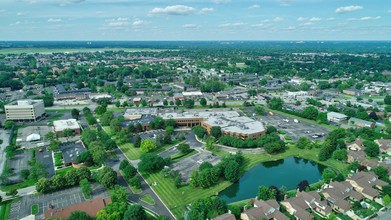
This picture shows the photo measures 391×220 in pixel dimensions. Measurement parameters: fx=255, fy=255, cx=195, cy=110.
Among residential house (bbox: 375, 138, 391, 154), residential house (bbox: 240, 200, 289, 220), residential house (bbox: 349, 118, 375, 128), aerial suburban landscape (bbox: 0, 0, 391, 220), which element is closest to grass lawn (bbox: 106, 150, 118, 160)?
aerial suburban landscape (bbox: 0, 0, 391, 220)

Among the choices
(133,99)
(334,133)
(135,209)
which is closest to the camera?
(135,209)

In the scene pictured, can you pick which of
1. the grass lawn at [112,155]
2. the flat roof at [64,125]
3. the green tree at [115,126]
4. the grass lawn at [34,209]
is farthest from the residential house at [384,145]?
the flat roof at [64,125]

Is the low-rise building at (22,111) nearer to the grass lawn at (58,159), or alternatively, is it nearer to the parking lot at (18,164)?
the parking lot at (18,164)

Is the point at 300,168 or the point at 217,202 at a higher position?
the point at 217,202

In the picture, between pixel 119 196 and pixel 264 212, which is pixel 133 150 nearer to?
pixel 119 196

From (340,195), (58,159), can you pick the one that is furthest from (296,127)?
(58,159)

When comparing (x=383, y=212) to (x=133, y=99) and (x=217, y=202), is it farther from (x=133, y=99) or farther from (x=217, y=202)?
(x=133, y=99)

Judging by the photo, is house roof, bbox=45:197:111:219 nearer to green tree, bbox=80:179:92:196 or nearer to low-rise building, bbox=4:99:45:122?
green tree, bbox=80:179:92:196

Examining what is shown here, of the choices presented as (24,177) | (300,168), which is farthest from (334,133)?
(24,177)
